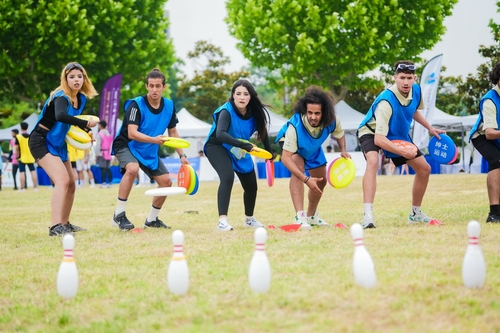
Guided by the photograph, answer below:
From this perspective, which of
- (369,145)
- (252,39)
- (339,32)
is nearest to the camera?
(369,145)

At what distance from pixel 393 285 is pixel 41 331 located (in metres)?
2.00

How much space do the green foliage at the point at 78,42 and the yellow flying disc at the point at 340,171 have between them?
68.8ft

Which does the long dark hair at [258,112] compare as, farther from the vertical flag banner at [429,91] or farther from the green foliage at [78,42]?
the green foliage at [78,42]

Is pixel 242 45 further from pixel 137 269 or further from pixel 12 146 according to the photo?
pixel 137 269

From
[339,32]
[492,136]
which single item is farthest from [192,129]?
[492,136]

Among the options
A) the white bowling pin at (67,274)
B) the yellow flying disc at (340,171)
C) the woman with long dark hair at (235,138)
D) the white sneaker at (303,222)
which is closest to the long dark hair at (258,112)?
the woman with long dark hair at (235,138)

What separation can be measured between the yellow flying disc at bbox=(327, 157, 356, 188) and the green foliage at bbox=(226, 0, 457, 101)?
21.5 meters

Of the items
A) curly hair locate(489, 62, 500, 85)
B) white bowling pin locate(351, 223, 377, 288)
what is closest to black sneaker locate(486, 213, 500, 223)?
curly hair locate(489, 62, 500, 85)

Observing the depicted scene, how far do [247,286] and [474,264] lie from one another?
1345 mm

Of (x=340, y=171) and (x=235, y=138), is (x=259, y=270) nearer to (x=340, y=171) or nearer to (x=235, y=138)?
(x=235, y=138)

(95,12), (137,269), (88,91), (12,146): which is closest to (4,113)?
(95,12)

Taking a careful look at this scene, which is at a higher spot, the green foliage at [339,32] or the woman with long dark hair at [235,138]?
the green foliage at [339,32]

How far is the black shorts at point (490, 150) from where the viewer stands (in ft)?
24.4

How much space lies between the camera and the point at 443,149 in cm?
799
